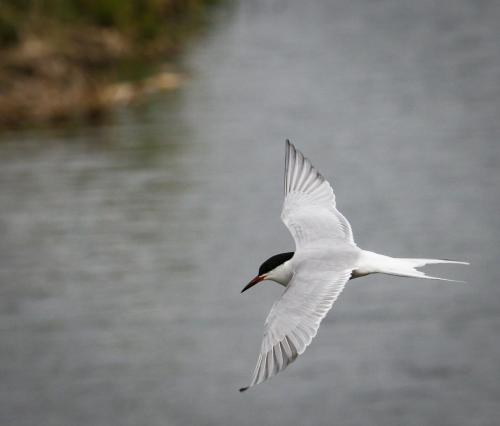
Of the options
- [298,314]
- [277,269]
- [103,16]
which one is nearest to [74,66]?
[103,16]

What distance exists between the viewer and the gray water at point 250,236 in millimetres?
11086

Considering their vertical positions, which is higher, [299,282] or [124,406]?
[299,282]

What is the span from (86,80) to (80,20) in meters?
1.55

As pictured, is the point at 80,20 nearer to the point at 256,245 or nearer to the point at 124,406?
the point at 256,245

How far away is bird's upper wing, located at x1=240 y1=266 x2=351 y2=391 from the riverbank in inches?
545

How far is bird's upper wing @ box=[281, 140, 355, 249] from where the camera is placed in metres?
5.81

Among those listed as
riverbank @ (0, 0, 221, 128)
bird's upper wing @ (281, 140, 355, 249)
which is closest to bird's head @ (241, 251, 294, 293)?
bird's upper wing @ (281, 140, 355, 249)

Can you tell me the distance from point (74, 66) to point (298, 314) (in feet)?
48.6

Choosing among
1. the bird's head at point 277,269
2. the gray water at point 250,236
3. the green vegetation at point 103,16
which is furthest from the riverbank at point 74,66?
the bird's head at point 277,269

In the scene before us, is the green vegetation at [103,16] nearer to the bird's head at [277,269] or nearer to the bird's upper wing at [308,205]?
the bird's upper wing at [308,205]

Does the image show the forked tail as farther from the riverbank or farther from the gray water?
the riverbank

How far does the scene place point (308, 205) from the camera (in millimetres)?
6020

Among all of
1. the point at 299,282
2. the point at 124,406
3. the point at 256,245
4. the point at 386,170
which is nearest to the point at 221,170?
the point at 386,170

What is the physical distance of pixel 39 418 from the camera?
1112 centimetres
